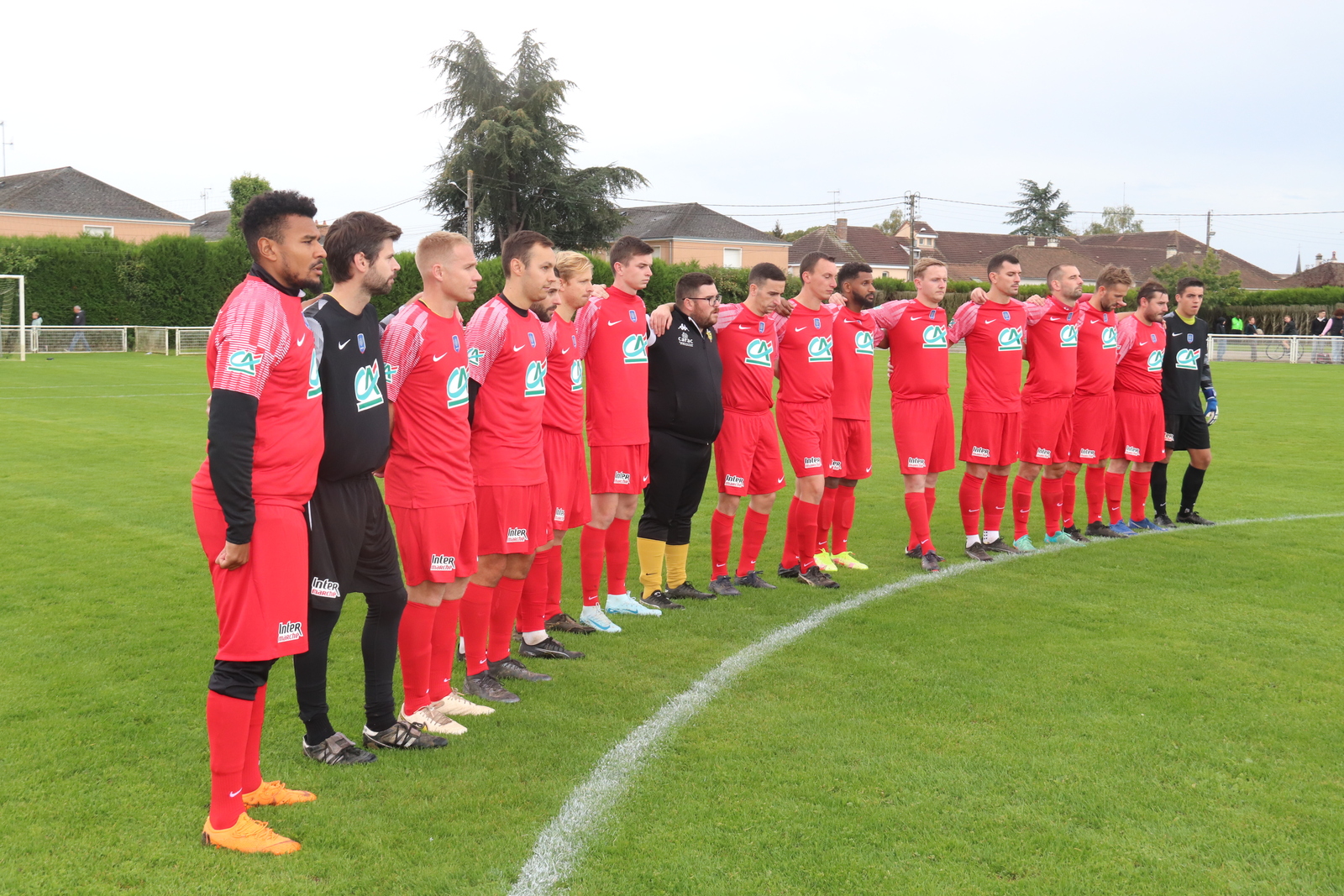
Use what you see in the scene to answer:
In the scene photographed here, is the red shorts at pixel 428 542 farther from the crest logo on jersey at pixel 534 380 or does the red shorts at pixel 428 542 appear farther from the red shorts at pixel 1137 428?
the red shorts at pixel 1137 428

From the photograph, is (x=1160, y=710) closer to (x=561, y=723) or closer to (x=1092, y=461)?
(x=561, y=723)

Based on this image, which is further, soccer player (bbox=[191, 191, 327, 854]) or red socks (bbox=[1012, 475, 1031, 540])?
red socks (bbox=[1012, 475, 1031, 540])

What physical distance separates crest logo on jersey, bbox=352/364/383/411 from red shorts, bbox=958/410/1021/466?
5.58 metres

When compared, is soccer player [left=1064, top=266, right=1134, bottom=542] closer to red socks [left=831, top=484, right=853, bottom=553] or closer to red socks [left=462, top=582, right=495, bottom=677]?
red socks [left=831, top=484, right=853, bottom=553]

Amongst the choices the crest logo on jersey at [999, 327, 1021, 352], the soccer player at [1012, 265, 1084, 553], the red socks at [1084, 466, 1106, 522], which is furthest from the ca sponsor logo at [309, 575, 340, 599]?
the red socks at [1084, 466, 1106, 522]

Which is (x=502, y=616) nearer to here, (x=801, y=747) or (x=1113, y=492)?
(x=801, y=747)

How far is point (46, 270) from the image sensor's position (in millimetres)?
35312

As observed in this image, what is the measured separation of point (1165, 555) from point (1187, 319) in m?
2.79

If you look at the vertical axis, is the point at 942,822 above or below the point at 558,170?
below

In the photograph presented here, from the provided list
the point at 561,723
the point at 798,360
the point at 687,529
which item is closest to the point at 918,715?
the point at 561,723

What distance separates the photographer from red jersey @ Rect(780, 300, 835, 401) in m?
7.25

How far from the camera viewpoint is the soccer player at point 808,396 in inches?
285

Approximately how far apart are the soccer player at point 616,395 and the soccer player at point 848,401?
6.39 feet

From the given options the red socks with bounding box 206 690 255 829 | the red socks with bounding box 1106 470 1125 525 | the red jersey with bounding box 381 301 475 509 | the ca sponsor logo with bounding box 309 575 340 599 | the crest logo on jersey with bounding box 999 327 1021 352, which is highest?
the crest logo on jersey with bounding box 999 327 1021 352
